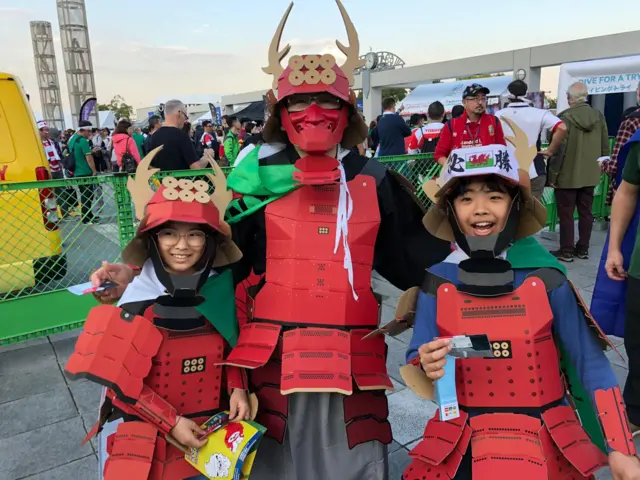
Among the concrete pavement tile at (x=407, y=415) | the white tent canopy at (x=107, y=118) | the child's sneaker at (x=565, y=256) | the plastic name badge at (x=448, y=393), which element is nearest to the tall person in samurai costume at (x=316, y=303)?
the plastic name badge at (x=448, y=393)

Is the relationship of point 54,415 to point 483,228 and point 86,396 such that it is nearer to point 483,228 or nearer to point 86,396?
point 86,396

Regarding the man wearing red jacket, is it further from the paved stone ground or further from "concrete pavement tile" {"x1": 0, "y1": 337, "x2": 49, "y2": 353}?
"concrete pavement tile" {"x1": 0, "y1": 337, "x2": 49, "y2": 353}

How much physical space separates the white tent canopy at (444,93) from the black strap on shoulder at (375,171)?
56.7 ft

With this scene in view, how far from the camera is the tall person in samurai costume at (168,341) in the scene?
1.81m

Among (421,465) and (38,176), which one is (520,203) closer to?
(421,465)

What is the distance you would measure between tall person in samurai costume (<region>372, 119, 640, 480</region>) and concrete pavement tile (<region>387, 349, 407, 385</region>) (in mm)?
2027

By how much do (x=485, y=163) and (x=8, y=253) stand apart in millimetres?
4216

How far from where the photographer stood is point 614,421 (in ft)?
4.86

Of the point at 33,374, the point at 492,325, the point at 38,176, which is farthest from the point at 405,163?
the point at 492,325

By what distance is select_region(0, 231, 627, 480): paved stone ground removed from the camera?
9.11 ft

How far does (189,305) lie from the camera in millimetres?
1945

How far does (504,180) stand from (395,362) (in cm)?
245

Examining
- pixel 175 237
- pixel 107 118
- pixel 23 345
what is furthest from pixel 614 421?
pixel 107 118

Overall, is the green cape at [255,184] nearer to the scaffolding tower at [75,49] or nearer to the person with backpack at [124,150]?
the person with backpack at [124,150]
